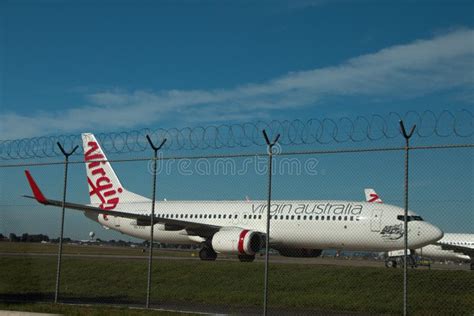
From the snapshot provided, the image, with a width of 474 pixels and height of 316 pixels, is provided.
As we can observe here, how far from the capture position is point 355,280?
17.7 meters

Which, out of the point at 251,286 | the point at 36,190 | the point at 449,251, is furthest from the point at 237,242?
the point at 449,251

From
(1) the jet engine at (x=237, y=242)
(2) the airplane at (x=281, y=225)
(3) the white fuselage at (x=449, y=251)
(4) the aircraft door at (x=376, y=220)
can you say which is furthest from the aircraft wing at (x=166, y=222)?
(3) the white fuselage at (x=449, y=251)

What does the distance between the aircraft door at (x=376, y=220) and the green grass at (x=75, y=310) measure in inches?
653

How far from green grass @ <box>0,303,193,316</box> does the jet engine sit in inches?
564

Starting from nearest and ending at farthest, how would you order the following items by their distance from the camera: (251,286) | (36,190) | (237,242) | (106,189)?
(36,190)
(251,286)
(237,242)
(106,189)

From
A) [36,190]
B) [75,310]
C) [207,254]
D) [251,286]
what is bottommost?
[75,310]

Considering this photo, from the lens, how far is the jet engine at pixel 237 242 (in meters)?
27.0

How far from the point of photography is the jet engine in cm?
2695

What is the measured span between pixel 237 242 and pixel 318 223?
409 centimetres

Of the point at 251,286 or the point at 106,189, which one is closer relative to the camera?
the point at 251,286

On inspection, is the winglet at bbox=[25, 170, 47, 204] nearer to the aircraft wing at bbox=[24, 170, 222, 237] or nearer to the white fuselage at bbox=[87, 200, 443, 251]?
the aircraft wing at bbox=[24, 170, 222, 237]

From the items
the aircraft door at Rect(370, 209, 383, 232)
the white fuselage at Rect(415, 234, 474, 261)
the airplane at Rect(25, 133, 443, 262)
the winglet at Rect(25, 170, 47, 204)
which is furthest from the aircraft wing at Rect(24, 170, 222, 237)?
the white fuselage at Rect(415, 234, 474, 261)

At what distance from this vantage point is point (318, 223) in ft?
93.7

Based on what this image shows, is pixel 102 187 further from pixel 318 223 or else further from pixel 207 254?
pixel 318 223
